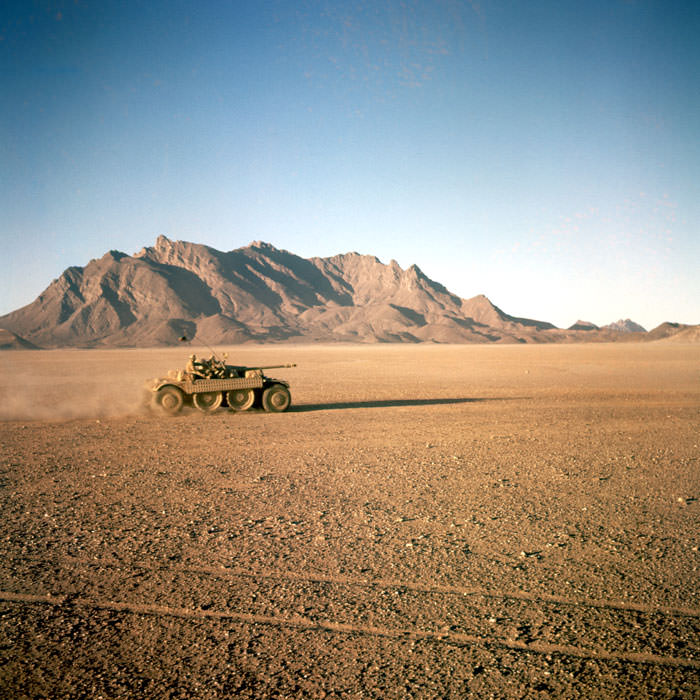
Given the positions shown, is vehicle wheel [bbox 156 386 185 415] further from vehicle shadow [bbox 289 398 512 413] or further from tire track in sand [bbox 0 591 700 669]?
tire track in sand [bbox 0 591 700 669]

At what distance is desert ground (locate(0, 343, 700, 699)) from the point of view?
4.13 m

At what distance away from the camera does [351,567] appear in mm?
5953

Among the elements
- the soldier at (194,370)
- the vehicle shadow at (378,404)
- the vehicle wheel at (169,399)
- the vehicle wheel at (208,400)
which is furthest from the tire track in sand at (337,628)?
the vehicle shadow at (378,404)

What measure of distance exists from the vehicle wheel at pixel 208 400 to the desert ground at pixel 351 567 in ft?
15.0

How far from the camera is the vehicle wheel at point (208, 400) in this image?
59.1ft

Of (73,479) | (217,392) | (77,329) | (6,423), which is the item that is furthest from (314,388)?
(77,329)

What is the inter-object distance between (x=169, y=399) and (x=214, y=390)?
1.49m

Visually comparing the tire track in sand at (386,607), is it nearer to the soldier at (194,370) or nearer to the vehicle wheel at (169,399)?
the vehicle wheel at (169,399)

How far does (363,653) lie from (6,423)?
52.2ft

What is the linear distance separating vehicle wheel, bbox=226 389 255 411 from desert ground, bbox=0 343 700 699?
5029 mm

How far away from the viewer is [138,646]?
4.45m

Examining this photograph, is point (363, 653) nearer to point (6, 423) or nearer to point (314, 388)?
point (6, 423)

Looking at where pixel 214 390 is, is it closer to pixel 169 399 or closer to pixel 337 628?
pixel 169 399

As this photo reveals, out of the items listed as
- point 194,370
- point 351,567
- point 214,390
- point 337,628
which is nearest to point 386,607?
point 337,628
